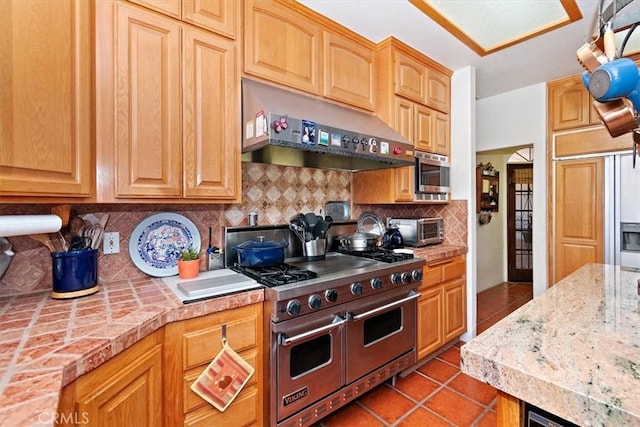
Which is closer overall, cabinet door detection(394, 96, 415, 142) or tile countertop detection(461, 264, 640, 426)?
tile countertop detection(461, 264, 640, 426)

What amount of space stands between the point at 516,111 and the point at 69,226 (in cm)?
419

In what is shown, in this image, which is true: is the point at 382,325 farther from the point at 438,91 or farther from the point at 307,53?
the point at 438,91

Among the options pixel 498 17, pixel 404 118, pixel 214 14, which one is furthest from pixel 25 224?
pixel 498 17

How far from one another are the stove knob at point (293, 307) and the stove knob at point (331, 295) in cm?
18

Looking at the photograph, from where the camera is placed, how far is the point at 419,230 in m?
2.58

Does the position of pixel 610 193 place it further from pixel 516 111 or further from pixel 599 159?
pixel 516 111

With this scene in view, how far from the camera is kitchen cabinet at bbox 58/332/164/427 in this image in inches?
32.2

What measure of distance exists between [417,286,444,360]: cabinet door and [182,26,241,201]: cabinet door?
1649mm

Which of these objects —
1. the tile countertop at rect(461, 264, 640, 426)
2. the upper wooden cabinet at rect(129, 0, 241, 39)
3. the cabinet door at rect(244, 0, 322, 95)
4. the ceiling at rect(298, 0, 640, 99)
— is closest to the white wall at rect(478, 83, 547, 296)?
the ceiling at rect(298, 0, 640, 99)

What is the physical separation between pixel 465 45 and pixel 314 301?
242cm

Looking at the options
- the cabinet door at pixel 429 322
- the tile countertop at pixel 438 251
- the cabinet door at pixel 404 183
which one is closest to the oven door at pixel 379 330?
the cabinet door at pixel 429 322

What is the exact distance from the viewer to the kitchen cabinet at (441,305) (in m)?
2.25

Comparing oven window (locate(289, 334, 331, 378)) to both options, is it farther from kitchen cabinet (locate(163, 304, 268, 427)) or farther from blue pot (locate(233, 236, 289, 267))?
blue pot (locate(233, 236, 289, 267))

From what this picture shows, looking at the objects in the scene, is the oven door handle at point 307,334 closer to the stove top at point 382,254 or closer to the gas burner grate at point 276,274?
the gas burner grate at point 276,274
